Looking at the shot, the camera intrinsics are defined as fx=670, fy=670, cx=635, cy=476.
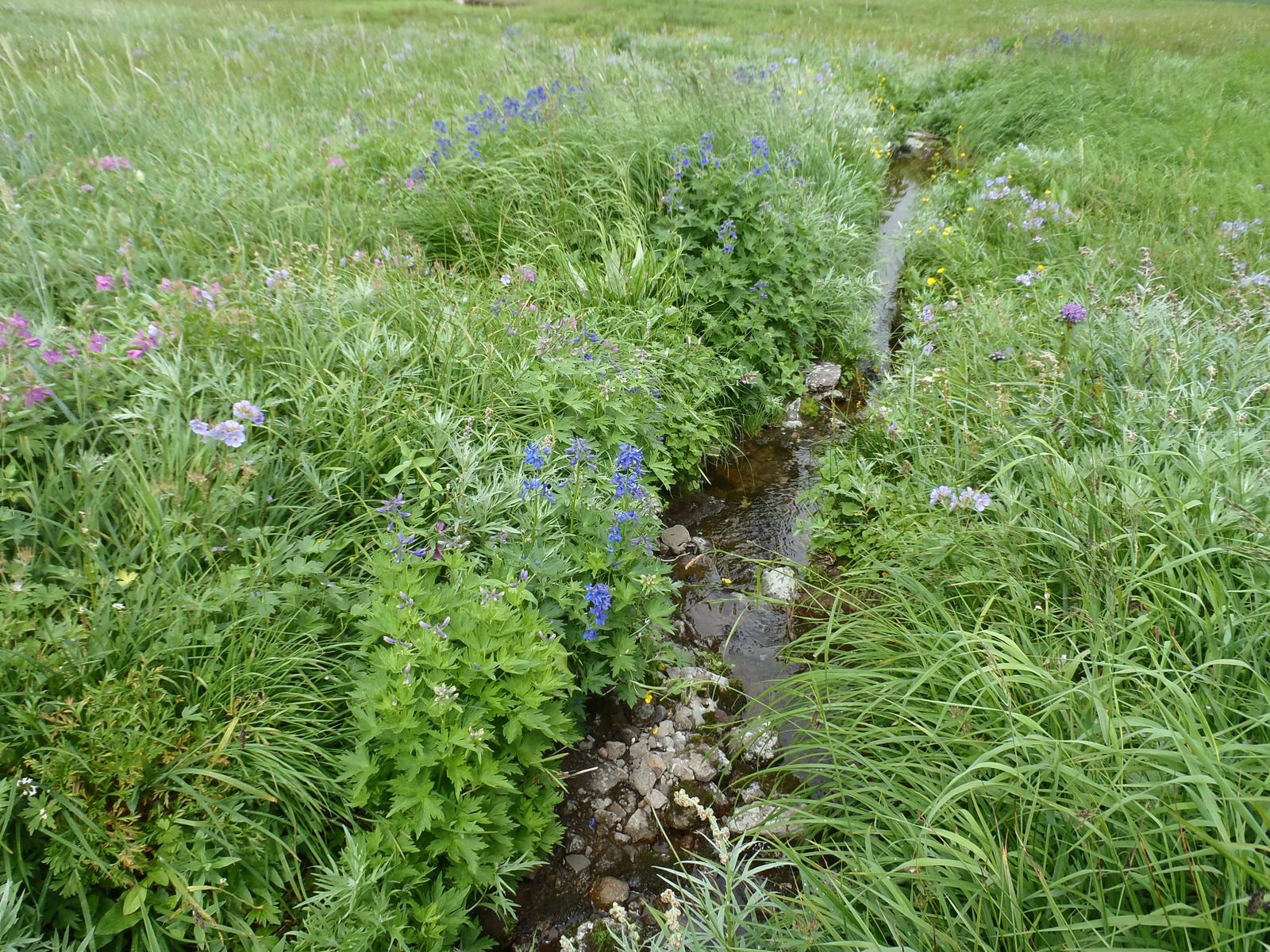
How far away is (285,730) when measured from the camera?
82.9 inches

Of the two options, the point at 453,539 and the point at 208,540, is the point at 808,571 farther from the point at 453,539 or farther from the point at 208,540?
the point at 208,540

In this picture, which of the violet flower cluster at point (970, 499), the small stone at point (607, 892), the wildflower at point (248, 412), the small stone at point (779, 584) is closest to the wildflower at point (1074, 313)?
the violet flower cluster at point (970, 499)

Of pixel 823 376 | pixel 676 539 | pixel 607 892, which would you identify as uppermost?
pixel 823 376

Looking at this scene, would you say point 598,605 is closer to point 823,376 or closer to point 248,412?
point 248,412

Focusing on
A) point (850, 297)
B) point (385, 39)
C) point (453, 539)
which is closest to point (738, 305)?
point (850, 297)

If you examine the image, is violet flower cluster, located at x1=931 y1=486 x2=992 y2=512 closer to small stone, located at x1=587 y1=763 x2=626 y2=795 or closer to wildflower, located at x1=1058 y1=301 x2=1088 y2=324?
wildflower, located at x1=1058 y1=301 x2=1088 y2=324

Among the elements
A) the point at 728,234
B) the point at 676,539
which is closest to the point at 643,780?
the point at 676,539

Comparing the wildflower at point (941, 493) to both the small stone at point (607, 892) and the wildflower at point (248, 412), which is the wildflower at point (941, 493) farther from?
the wildflower at point (248, 412)

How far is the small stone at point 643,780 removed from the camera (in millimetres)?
2639

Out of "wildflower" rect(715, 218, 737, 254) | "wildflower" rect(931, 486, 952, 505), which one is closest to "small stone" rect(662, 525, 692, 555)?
"wildflower" rect(931, 486, 952, 505)

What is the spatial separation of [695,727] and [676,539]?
120cm

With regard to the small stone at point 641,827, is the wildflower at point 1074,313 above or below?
above

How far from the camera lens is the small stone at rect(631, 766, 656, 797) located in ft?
8.66

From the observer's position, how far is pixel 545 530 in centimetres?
279
